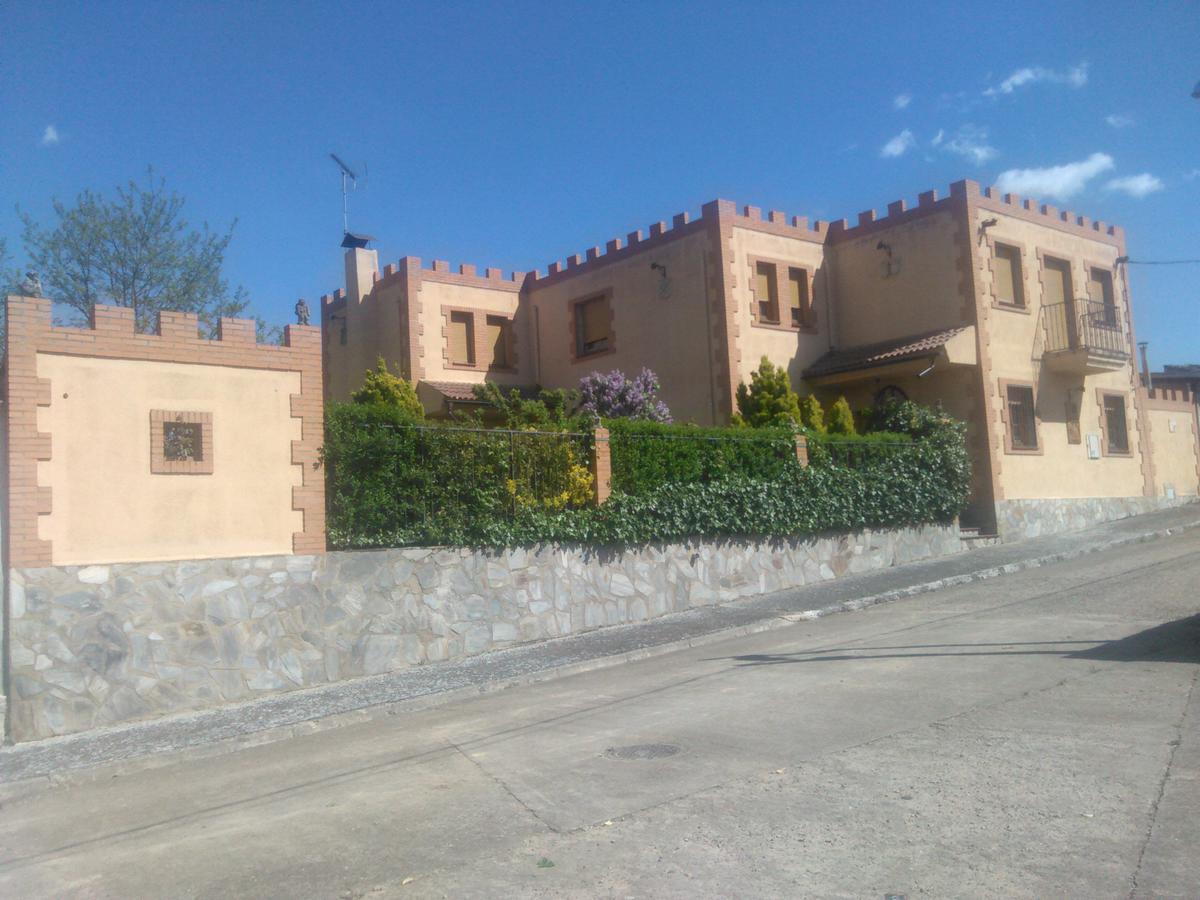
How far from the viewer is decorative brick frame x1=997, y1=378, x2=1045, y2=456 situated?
20.4 m

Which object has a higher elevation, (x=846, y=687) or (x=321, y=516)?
(x=321, y=516)

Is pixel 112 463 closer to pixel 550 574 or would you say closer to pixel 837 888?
pixel 550 574

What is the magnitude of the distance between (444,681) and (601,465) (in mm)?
4508

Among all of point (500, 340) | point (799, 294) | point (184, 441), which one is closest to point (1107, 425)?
point (799, 294)

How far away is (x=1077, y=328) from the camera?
2189 cm

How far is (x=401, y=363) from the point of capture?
77.6 ft

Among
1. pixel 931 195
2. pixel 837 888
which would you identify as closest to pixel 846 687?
pixel 837 888

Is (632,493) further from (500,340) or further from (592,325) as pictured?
(500,340)

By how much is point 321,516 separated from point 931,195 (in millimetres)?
15030

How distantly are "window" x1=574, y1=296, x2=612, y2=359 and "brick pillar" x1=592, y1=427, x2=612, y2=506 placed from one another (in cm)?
929

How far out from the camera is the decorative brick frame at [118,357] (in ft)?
32.0

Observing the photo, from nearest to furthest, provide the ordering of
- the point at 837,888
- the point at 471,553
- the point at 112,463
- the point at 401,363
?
1. the point at 837,888
2. the point at 112,463
3. the point at 471,553
4. the point at 401,363

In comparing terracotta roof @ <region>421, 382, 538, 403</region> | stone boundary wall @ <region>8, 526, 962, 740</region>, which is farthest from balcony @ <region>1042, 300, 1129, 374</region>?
terracotta roof @ <region>421, 382, 538, 403</region>

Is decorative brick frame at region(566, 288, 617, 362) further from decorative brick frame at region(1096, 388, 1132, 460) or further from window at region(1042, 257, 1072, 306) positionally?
decorative brick frame at region(1096, 388, 1132, 460)
